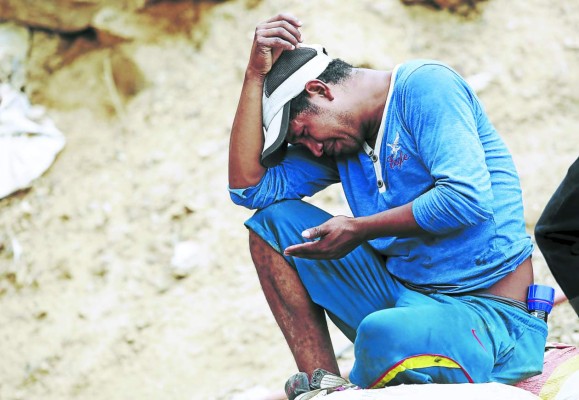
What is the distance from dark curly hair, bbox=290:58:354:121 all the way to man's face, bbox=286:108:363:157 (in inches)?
0.6

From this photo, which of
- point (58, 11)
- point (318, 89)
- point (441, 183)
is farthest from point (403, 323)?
point (58, 11)

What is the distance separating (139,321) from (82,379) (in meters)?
0.42

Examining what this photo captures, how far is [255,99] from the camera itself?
8.69 ft

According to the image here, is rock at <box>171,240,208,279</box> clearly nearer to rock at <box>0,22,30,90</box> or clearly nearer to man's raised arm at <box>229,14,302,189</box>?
rock at <box>0,22,30,90</box>

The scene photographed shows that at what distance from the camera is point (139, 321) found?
455cm

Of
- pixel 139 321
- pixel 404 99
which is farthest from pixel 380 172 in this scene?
pixel 139 321

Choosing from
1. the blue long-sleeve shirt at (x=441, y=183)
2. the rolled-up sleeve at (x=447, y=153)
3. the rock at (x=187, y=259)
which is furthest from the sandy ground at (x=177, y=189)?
the rolled-up sleeve at (x=447, y=153)

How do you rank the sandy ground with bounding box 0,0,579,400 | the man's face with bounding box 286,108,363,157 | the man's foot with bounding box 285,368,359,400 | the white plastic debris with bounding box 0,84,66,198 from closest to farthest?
1. the man's foot with bounding box 285,368,359,400
2. the man's face with bounding box 286,108,363,157
3. the sandy ground with bounding box 0,0,579,400
4. the white plastic debris with bounding box 0,84,66,198

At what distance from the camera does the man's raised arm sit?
2578 mm

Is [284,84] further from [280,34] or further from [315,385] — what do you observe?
[315,385]

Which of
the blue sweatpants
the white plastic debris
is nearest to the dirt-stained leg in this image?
the blue sweatpants

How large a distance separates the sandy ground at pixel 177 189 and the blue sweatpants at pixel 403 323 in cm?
165

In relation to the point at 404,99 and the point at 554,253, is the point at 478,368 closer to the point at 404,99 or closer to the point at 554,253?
the point at 554,253

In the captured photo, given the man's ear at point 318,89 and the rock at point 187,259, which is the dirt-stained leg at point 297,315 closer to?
the man's ear at point 318,89
